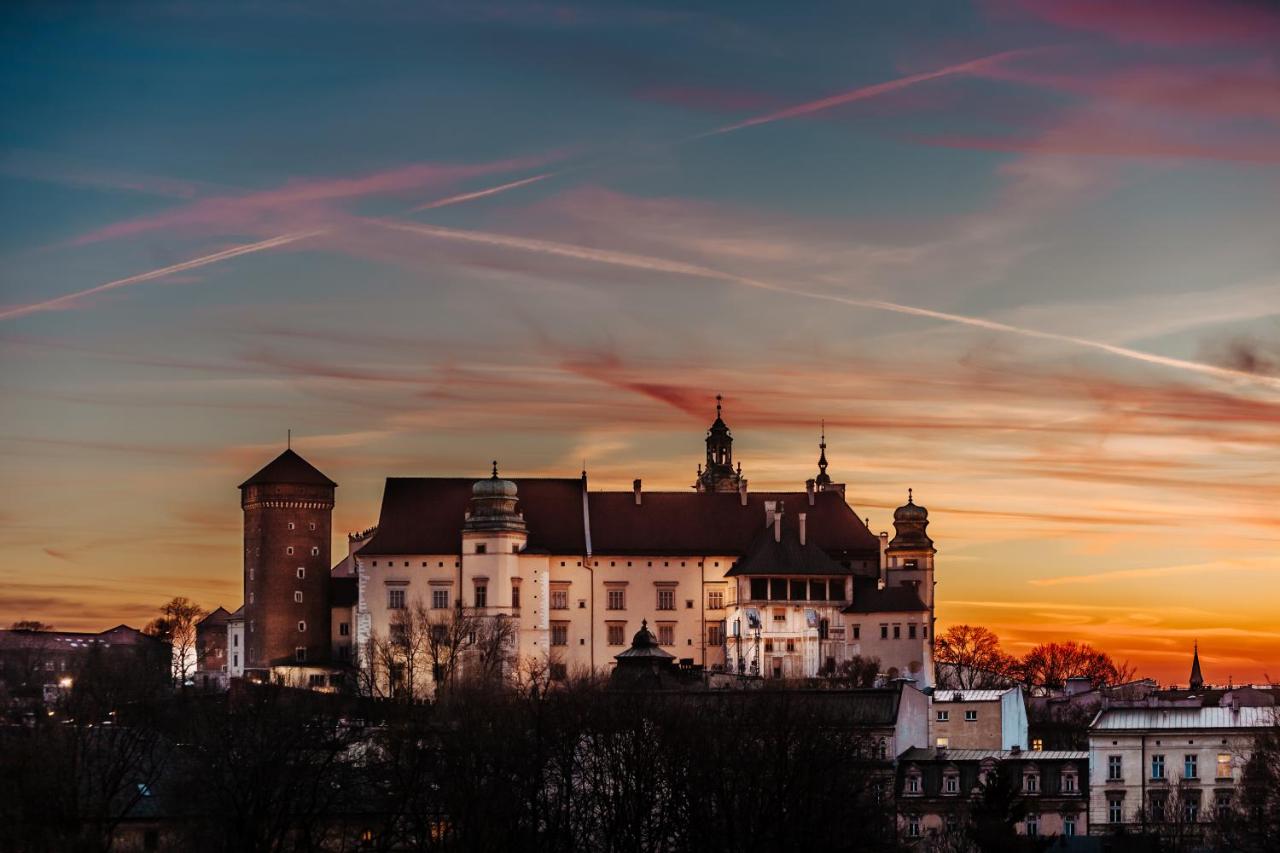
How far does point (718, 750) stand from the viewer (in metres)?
89.1

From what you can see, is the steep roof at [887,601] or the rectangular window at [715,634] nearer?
the steep roof at [887,601]

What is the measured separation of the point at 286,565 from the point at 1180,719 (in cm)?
5445

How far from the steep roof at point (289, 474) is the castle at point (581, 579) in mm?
96

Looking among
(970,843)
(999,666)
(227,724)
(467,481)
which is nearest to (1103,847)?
(970,843)

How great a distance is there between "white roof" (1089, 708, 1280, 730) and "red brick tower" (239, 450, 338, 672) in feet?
168

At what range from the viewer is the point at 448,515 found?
145 m

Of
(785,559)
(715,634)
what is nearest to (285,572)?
(715,634)

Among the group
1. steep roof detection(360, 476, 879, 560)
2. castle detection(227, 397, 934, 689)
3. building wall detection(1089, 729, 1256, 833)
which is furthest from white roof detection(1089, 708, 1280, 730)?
steep roof detection(360, 476, 879, 560)

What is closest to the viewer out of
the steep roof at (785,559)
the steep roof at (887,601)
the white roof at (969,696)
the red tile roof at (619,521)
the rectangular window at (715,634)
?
the white roof at (969,696)

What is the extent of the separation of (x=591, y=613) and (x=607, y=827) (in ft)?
195

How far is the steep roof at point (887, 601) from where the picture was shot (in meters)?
138

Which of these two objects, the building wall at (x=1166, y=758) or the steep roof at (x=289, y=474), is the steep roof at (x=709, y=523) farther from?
the building wall at (x=1166, y=758)

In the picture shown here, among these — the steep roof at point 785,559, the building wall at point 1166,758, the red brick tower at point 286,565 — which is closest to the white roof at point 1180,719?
the building wall at point 1166,758

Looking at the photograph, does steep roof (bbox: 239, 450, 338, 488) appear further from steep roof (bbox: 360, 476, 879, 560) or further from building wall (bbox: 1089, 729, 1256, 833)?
building wall (bbox: 1089, 729, 1256, 833)
